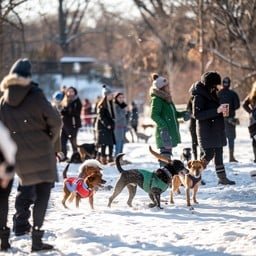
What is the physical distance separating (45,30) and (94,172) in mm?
71526

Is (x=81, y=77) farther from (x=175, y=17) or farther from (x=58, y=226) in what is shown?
(x=58, y=226)

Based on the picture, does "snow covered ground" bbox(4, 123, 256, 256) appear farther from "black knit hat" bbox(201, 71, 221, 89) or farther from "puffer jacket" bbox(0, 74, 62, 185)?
"black knit hat" bbox(201, 71, 221, 89)

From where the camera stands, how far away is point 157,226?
781 centimetres

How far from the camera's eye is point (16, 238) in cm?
725

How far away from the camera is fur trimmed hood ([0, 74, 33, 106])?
21.0ft

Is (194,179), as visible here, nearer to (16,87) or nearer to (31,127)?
(31,127)

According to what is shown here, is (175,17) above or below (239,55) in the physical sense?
above

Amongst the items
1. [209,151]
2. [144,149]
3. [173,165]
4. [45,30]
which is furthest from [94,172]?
[45,30]

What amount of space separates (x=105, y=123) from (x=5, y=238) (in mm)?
8091

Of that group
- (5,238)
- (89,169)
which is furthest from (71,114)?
(5,238)

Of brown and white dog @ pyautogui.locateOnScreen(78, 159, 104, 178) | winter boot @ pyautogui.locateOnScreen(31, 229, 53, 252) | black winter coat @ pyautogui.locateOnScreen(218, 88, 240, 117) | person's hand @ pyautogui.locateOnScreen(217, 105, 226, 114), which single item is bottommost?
winter boot @ pyautogui.locateOnScreen(31, 229, 53, 252)

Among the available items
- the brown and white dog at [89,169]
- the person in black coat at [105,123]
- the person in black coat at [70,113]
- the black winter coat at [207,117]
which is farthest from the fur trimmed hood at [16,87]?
the person in black coat at [70,113]

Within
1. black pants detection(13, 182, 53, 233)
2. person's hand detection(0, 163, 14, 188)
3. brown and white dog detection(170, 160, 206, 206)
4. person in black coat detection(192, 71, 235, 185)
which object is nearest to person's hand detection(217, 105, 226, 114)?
person in black coat detection(192, 71, 235, 185)

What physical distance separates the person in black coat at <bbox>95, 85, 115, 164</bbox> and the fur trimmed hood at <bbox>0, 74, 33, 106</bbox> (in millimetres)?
8198
